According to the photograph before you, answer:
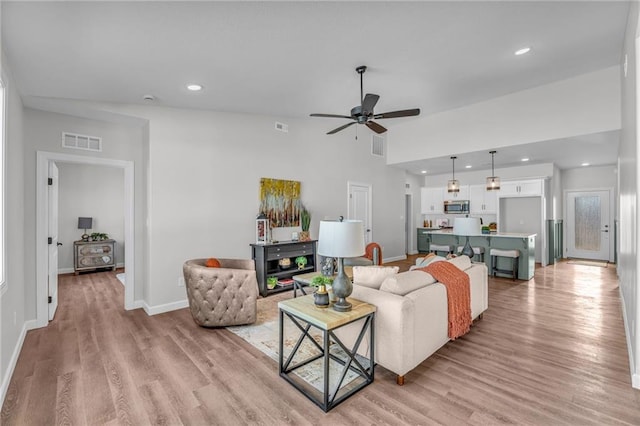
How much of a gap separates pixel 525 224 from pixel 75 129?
977 centimetres

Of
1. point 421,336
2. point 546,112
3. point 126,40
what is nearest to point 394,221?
point 546,112

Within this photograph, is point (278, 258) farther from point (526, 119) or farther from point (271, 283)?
point (526, 119)

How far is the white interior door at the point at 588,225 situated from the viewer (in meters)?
7.97

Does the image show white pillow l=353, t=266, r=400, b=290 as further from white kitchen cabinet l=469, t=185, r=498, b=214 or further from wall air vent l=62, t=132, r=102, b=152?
white kitchen cabinet l=469, t=185, r=498, b=214

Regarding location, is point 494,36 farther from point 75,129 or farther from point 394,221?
point 394,221

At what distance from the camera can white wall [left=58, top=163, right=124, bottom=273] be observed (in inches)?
263

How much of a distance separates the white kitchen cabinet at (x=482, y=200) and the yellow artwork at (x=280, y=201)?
222 inches

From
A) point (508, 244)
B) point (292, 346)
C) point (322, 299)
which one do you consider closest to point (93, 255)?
point (292, 346)

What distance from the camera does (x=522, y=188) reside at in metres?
7.75

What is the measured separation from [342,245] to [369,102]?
6.06 feet

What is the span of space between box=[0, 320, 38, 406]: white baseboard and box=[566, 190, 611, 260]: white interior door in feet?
36.9

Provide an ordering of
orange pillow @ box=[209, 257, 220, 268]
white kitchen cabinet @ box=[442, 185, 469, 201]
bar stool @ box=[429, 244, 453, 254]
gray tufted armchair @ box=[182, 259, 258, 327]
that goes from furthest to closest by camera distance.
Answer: white kitchen cabinet @ box=[442, 185, 469, 201]
bar stool @ box=[429, 244, 453, 254]
orange pillow @ box=[209, 257, 220, 268]
gray tufted armchair @ box=[182, 259, 258, 327]

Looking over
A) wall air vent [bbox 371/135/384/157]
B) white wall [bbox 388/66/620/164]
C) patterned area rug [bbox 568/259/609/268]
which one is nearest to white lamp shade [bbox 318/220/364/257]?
white wall [bbox 388/66/620/164]

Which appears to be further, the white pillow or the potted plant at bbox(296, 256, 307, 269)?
the potted plant at bbox(296, 256, 307, 269)
